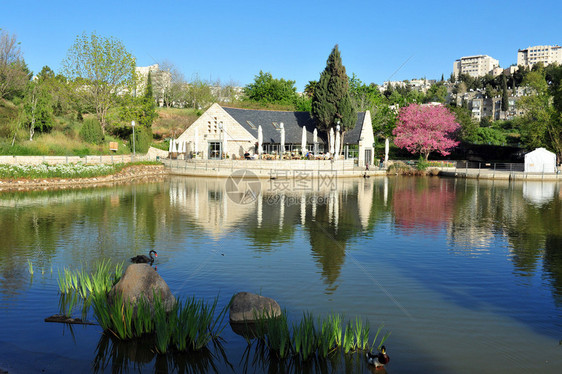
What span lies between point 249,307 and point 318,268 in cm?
414

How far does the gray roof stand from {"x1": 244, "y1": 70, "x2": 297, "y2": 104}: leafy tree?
21785 millimetres

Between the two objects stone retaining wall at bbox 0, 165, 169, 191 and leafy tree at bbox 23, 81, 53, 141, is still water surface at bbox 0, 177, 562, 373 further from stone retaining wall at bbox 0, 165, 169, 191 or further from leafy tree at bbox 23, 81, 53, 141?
leafy tree at bbox 23, 81, 53, 141

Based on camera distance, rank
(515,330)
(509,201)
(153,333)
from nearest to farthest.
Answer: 1. (153,333)
2. (515,330)
3. (509,201)

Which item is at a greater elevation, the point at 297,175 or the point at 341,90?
the point at 341,90

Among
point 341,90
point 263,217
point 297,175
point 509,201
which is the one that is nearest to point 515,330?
point 263,217

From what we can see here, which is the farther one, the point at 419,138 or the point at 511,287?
the point at 419,138

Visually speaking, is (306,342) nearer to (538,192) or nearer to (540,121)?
(538,192)

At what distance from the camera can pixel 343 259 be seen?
13.5 m

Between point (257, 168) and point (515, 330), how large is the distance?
33.1m

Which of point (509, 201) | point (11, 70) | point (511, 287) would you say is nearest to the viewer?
point (511, 287)

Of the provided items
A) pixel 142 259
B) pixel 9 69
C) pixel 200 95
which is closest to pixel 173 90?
pixel 200 95

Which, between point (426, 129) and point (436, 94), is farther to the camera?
point (436, 94)

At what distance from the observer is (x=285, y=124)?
55188 mm

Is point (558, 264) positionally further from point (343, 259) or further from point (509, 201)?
point (509, 201)
